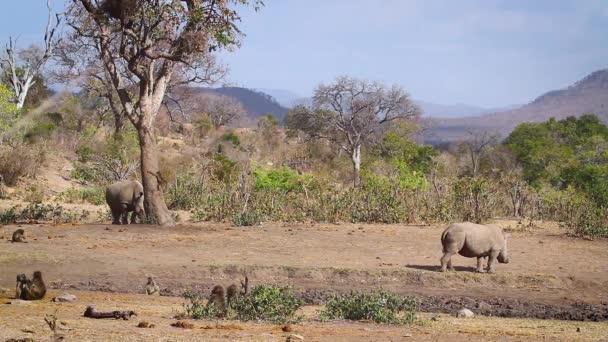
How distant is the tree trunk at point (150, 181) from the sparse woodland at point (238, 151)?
0.03m

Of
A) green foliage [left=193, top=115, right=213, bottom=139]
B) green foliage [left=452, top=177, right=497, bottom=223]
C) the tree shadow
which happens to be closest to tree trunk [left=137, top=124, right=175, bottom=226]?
the tree shadow

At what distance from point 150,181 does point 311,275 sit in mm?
6283

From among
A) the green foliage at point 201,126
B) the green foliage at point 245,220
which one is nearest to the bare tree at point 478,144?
the green foliage at point 201,126

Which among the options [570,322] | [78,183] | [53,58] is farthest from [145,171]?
[53,58]

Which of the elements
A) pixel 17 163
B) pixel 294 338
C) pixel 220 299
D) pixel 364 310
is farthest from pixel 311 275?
pixel 17 163

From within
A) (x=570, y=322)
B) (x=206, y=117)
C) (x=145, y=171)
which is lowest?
(x=570, y=322)

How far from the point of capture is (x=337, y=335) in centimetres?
852

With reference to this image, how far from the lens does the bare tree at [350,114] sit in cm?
4728

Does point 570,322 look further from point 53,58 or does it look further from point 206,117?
point 206,117

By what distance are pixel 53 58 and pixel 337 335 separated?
33703 millimetres

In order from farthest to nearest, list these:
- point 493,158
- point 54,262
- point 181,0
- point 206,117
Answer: point 206,117, point 493,158, point 181,0, point 54,262

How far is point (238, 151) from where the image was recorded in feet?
151

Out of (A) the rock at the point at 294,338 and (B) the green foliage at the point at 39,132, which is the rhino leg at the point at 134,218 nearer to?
(A) the rock at the point at 294,338

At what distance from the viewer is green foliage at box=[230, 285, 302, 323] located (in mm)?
9477
